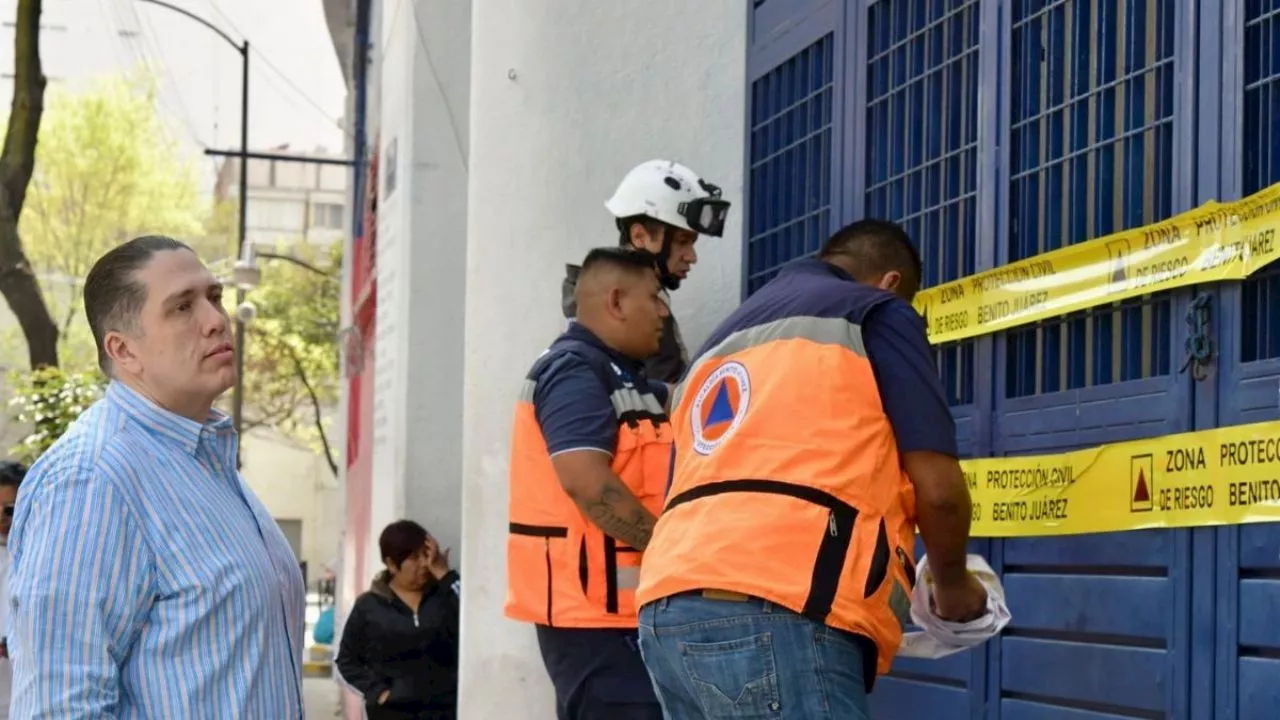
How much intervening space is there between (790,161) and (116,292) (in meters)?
4.43

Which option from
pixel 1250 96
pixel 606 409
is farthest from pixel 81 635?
pixel 1250 96

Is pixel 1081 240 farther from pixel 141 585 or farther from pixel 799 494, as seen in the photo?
pixel 141 585

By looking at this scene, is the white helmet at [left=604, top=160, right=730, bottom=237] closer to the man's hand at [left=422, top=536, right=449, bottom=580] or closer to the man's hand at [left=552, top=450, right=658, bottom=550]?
the man's hand at [left=552, top=450, right=658, bottom=550]

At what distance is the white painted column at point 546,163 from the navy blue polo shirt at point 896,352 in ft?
12.7

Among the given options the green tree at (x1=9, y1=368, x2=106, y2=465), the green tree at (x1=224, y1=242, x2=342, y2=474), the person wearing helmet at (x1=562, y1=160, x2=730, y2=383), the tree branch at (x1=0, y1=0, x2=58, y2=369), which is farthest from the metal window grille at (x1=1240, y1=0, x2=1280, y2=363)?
the green tree at (x1=224, y1=242, x2=342, y2=474)

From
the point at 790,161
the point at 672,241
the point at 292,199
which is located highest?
the point at 292,199

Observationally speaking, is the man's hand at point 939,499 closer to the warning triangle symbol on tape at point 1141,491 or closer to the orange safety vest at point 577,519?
the warning triangle symbol on tape at point 1141,491

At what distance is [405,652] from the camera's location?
9750mm

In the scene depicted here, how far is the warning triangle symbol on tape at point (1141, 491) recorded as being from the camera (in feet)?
16.3

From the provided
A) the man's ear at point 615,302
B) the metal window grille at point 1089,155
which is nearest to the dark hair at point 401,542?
the man's ear at point 615,302

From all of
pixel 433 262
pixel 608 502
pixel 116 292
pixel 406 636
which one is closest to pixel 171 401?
pixel 116 292

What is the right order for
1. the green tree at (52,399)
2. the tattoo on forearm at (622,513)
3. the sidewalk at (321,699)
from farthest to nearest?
the green tree at (52,399), the sidewalk at (321,699), the tattoo on forearm at (622,513)

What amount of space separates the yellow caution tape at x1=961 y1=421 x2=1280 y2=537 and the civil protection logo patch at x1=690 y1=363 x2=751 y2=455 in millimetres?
1169

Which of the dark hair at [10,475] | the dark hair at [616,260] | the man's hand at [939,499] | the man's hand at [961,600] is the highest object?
the dark hair at [616,260]
